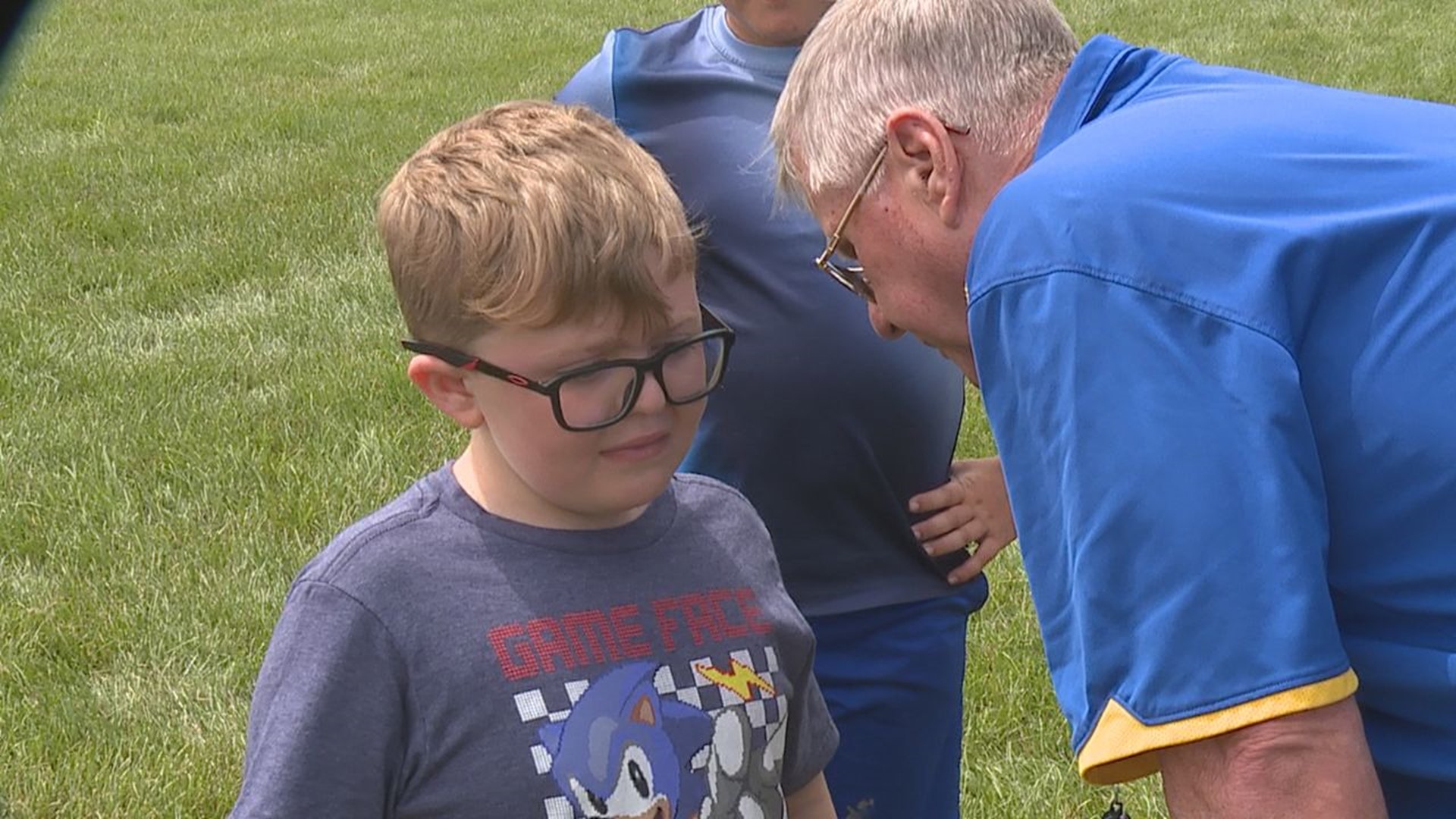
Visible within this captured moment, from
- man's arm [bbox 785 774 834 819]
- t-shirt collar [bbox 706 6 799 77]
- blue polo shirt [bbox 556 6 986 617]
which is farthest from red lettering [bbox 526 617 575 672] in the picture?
t-shirt collar [bbox 706 6 799 77]

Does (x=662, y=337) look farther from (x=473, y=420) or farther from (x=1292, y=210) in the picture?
(x=1292, y=210)

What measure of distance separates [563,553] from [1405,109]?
38.2 inches

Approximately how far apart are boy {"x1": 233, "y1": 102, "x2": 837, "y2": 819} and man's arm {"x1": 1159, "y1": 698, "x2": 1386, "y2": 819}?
546mm

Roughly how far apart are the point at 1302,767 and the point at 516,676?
740 millimetres

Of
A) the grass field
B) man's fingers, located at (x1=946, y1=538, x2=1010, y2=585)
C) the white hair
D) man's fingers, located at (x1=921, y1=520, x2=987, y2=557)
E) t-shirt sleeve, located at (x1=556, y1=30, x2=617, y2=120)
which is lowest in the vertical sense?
the grass field

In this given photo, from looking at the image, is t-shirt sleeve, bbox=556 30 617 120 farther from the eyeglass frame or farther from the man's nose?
the man's nose

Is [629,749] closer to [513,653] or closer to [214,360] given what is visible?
[513,653]

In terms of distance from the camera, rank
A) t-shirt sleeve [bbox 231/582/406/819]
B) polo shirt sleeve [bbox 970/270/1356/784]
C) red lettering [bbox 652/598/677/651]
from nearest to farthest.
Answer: polo shirt sleeve [bbox 970/270/1356/784] → t-shirt sleeve [bbox 231/582/406/819] → red lettering [bbox 652/598/677/651]

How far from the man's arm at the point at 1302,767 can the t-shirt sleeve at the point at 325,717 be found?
754 mm

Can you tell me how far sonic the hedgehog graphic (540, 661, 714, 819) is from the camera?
1.86 meters

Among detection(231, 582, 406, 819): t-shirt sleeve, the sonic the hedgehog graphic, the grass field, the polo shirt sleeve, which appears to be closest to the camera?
the polo shirt sleeve

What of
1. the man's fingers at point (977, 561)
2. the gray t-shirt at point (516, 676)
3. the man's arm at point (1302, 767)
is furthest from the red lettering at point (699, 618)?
the man's fingers at point (977, 561)

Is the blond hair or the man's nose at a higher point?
the blond hair

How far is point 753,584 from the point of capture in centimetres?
207
